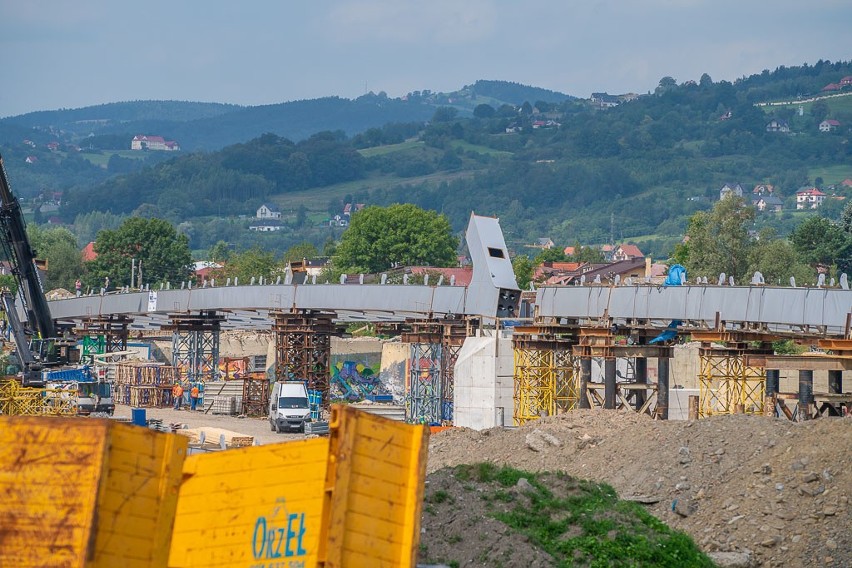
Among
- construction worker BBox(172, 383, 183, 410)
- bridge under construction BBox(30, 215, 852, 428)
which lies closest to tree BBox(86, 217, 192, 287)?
construction worker BBox(172, 383, 183, 410)

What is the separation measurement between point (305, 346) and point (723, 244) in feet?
170

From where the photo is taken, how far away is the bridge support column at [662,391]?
157 feet

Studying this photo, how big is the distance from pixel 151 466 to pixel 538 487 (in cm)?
1073

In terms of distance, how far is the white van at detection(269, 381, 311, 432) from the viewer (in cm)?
5709

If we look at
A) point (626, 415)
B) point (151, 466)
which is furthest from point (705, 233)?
point (151, 466)

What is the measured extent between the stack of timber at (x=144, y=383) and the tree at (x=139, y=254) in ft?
194

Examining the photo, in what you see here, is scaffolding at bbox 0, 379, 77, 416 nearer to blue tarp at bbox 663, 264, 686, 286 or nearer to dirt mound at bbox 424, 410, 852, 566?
dirt mound at bbox 424, 410, 852, 566

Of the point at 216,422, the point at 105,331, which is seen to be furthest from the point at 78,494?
the point at 105,331

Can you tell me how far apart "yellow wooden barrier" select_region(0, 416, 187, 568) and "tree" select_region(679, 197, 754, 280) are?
3708 inches

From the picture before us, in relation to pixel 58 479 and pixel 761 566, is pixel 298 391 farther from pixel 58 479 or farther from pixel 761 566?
pixel 58 479

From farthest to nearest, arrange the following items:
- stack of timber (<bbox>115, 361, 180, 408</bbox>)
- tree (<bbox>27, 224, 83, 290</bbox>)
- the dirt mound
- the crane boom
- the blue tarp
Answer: tree (<bbox>27, 224, 83, 290</bbox>) < stack of timber (<bbox>115, 361, 180, 408</bbox>) < the crane boom < the blue tarp < the dirt mound

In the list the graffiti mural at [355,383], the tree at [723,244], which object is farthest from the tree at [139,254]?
the tree at [723,244]

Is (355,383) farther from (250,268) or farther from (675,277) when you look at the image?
(250,268)

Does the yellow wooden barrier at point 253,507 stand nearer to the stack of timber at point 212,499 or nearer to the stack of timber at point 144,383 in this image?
the stack of timber at point 212,499
